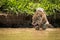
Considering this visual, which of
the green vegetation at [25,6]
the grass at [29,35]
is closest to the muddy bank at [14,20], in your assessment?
the green vegetation at [25,6]

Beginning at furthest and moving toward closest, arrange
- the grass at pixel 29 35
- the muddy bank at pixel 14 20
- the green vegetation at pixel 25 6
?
the green vegetation at pixel 25 6 < the muddy bank at pixel 14 20 < the grass at pixel 29 35

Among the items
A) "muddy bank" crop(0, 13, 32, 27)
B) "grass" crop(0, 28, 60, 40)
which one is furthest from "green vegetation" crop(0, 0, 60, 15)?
"grass" crop(0, 28, 60, 40)

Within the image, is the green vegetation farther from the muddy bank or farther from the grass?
the grass

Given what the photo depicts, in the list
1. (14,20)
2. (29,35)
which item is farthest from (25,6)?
(29,35)

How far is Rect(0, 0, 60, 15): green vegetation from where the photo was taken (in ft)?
45.6

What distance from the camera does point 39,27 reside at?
481 inches

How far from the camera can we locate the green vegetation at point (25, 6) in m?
13.9

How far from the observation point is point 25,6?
1455 cm

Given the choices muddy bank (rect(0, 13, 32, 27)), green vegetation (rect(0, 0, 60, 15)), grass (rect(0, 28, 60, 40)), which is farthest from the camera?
green vegetation (rect(0, 0, 60, 15))

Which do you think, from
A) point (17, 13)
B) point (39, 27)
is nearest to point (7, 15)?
point (17, 13)

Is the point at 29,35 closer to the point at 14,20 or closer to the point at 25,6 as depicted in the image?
the point at 14,20

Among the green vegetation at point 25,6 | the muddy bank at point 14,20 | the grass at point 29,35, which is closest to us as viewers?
the grass at point 29,35

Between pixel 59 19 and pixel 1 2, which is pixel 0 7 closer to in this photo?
pixel 1 2

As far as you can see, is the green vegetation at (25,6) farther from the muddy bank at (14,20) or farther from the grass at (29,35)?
the grass at (29,35)
